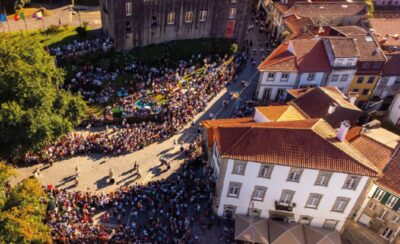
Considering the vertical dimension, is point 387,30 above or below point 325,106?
above

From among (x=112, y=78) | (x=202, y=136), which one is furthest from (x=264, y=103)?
(x=112, y=78)

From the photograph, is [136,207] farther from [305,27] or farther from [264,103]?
[305,27]

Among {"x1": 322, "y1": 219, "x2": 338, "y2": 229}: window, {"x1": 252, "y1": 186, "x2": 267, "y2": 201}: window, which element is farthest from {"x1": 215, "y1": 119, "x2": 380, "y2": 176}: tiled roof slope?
{"x1": 322, "y1": 219, "x2": 338, "y2": 229}: window

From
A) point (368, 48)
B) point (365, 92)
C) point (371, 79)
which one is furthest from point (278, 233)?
point (368, 48)

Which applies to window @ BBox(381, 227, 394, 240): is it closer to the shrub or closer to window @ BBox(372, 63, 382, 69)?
window @ BBox(372, 63, 382, 69)

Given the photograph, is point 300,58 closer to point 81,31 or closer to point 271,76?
point 271,76
